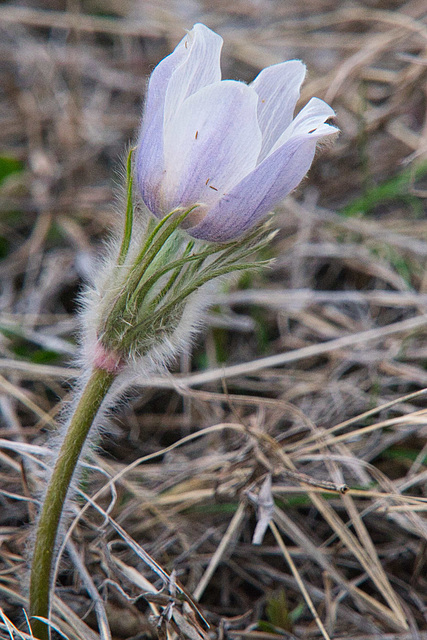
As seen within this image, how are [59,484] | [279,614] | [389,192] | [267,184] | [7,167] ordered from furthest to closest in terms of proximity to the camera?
[7,167]
[389,192]
[279,614]
[59,484]
[267,184]

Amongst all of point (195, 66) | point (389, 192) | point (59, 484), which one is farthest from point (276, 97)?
point (389, 192)

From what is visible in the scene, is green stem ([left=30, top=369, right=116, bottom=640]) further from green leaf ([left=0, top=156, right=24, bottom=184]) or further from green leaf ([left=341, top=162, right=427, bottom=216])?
green leaf ([left=0, top=156, right=24, bottom=184])

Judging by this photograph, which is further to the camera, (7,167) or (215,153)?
(7,167)

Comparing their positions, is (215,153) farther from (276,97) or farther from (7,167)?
(7,167)

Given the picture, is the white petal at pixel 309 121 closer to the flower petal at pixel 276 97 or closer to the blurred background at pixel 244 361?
the flower petal at pixel 276 97

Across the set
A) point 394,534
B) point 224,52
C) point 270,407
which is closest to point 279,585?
point 394,534

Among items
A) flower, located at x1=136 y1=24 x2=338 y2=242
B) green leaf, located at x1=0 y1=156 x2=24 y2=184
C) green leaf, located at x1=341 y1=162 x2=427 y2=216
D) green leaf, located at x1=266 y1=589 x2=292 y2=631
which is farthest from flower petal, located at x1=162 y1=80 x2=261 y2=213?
green leaf, located at x1=0 y1=156 x2=24 y2=184
